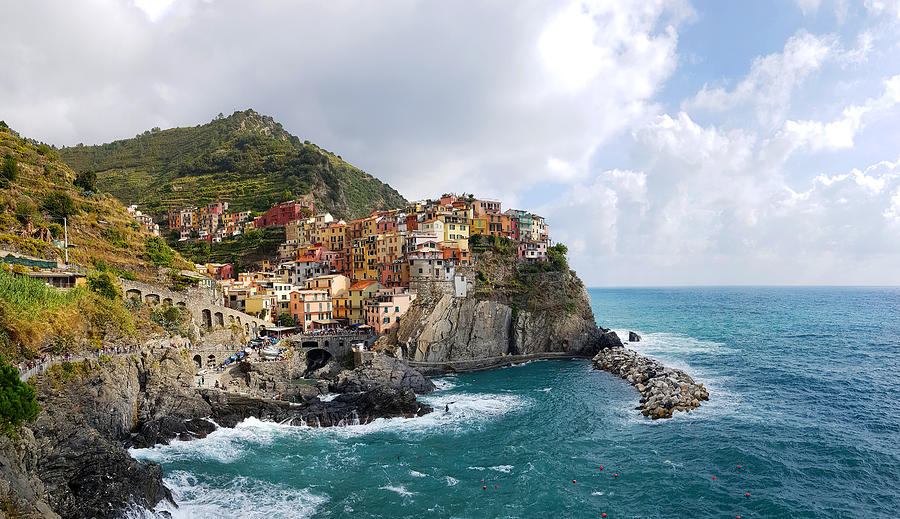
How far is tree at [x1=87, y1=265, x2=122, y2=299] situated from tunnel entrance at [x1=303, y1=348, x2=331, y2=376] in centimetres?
2257

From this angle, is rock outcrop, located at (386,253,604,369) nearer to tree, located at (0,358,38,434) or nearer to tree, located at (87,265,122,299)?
tree, located at (87,265,122,299)

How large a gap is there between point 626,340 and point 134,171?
145711 mm

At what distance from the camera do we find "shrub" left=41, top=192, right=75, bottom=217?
54969mm

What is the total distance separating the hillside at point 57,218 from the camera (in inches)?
1941

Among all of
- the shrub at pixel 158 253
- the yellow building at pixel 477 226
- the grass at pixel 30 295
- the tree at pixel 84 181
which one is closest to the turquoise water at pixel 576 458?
the grass at pixel 30 295

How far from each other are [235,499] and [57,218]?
47.0 m

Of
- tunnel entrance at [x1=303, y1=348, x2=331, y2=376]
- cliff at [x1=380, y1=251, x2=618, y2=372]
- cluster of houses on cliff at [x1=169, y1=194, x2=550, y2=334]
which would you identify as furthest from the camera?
cluster of houses on cliff at [x1=169, y1=194, x2=550, y2=334]

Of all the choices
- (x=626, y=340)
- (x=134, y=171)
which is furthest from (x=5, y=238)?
(x=134, y=171)

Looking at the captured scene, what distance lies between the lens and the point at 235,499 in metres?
27.5

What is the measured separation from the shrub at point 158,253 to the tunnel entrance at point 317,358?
2199cm

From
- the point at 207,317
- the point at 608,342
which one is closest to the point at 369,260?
the point at 207,317

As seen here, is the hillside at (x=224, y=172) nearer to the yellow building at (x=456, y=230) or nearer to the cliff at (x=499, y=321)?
the yellow building at (x=456, y=230)

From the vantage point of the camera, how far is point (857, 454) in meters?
33.2

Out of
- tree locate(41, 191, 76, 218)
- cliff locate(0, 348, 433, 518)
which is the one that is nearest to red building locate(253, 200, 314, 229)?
tree locate(41, 191, 76, 218)
